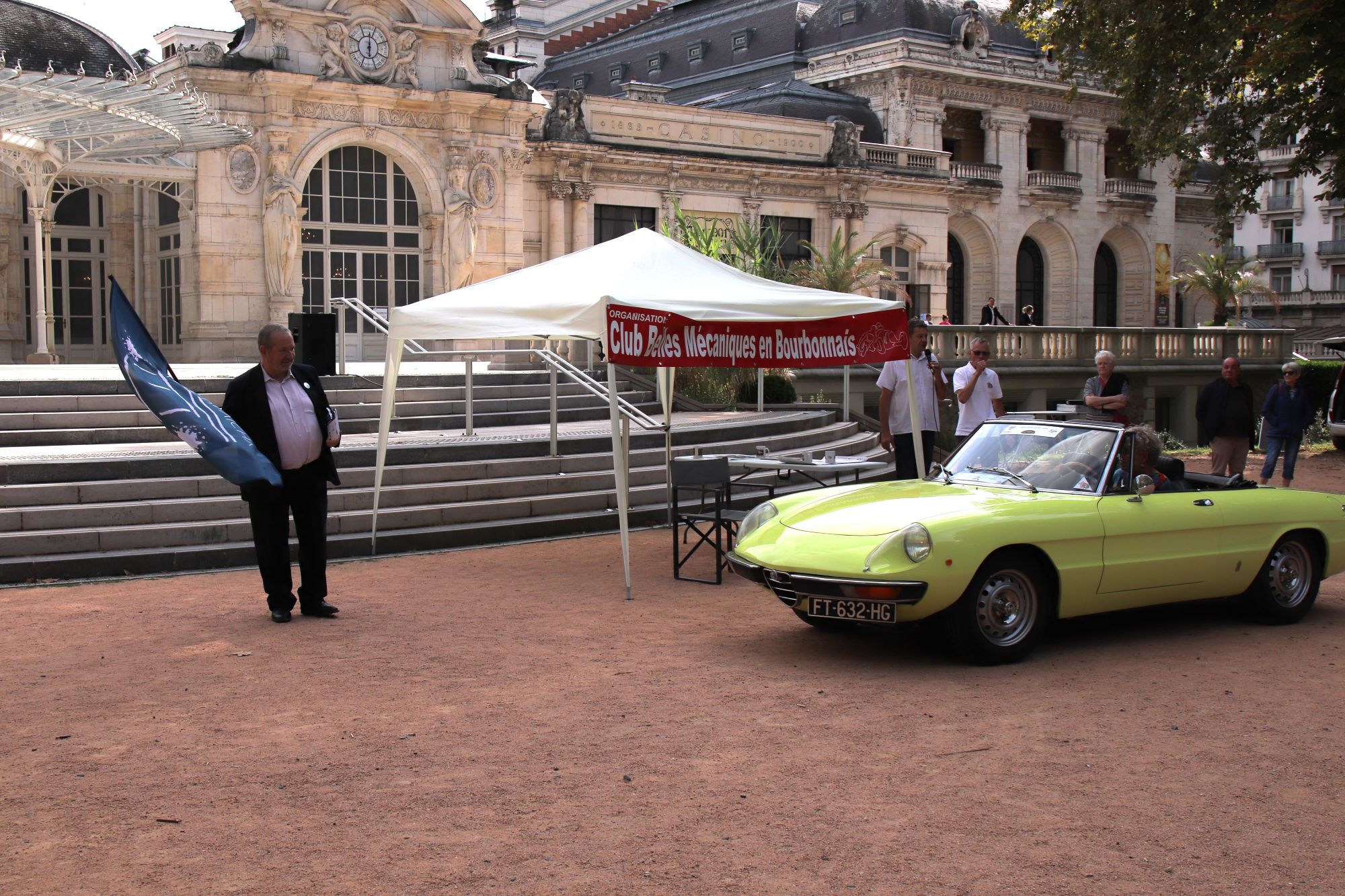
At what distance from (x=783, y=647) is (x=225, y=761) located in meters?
3.56

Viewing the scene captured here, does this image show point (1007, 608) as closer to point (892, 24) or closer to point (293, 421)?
point (293, 421)

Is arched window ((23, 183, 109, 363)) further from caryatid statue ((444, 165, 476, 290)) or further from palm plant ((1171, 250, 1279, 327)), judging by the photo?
palm plant ((1171, 250, 1279, 327))

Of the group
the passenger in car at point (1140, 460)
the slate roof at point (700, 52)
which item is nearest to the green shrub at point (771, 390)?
the passenger in car at point (1140, 460)

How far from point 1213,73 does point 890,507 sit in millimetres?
13330

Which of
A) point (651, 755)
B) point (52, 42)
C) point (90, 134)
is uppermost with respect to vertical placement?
point (52, 42)

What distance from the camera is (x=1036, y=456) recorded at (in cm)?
834

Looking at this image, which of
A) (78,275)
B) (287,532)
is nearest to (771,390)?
(287,532)

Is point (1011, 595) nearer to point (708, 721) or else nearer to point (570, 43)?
point (708, 721)

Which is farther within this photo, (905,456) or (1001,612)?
(905,456)

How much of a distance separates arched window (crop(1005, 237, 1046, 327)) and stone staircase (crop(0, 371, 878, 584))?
95.5ft

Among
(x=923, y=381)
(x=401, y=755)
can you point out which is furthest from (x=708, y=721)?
(x=923, y=381)

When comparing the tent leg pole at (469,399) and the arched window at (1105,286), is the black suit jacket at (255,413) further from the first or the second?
the arched window at (1105,286)

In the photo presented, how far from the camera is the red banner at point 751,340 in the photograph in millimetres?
9578

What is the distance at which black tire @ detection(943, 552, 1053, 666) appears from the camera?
727 cm
